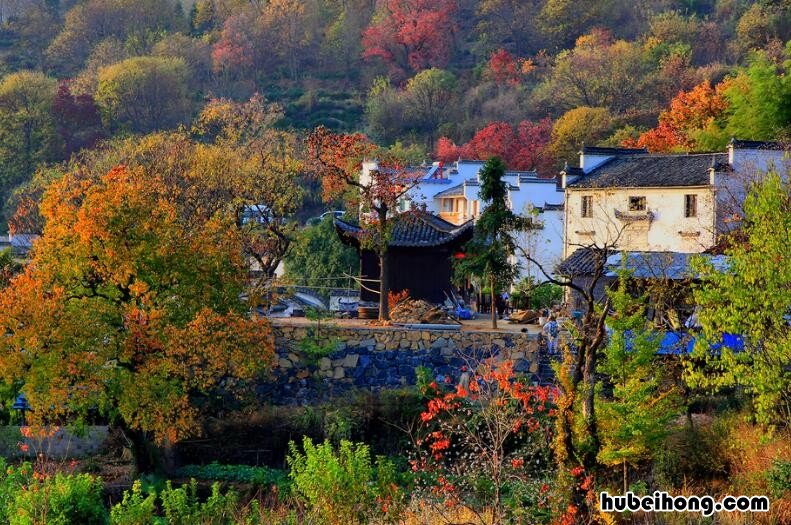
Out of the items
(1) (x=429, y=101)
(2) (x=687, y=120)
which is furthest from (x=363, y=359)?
(1) (x=429, y=101)

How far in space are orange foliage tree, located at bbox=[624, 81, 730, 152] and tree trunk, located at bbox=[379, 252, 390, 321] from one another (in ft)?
49.5

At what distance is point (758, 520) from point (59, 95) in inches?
1985

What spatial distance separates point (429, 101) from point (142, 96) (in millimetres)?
16028

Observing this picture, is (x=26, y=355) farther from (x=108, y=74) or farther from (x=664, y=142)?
(x=108, y=74)

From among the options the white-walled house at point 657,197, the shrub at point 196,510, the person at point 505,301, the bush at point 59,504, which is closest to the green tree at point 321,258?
the person at point 505,301

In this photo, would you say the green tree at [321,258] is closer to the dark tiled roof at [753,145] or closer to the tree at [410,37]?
the dark tiled roof at [753,145]

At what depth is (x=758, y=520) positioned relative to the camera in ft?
46.6

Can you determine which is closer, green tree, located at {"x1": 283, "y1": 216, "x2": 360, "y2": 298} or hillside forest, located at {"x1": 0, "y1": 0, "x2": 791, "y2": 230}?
green tree, located at {"x1": 283, "y1": 216, "x2": 360, "y2": 298}

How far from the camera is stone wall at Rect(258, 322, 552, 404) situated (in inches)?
965

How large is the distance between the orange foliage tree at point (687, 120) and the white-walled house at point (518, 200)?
423cm

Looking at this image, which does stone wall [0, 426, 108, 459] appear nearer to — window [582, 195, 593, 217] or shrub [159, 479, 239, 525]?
shrub [159, 479, 239, 525]

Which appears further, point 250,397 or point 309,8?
point 309,8

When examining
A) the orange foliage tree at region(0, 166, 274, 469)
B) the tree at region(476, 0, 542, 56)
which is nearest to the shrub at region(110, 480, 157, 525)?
the orange foliage tree at region(0, 166, 274, 469)

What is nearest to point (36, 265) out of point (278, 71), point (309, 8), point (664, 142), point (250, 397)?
point (250, 397)
